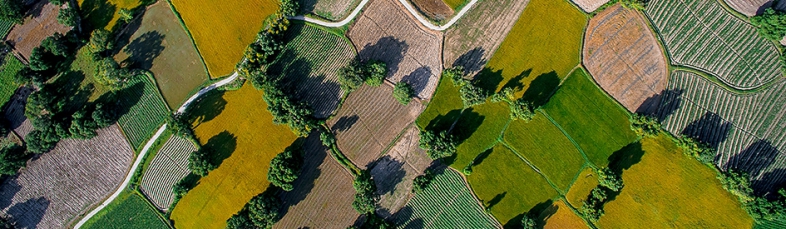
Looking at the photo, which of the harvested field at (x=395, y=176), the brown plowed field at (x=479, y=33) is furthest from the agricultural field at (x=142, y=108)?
the brown plowed field at (x=479, y=33)

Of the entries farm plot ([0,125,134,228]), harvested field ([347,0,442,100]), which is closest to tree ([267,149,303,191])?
harvested field ([347,0,442,100])

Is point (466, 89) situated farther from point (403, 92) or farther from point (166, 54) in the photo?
point (166, 54)

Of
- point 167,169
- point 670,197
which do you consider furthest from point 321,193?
point 670,197

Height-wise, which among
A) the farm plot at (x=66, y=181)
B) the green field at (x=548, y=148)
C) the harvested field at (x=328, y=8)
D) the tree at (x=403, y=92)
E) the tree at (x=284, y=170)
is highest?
the harvested field at (x=328, y=8)

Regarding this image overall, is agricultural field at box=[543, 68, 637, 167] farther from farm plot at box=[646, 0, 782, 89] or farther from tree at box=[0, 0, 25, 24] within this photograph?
tree at box=[0, 0, 25, 24]

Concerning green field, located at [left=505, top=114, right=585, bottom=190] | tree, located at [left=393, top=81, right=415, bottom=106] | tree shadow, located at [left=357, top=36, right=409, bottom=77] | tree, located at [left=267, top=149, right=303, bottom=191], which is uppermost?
tree shadow, located at [left=357, top=36, right=409, bottom=77]

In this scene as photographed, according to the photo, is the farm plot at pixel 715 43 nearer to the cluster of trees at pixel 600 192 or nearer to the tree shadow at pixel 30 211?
the cluster of trees at pixel 600 192
